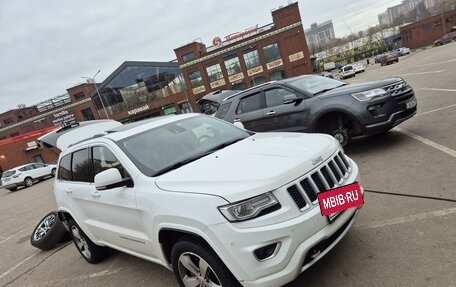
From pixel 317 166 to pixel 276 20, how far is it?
5027cm

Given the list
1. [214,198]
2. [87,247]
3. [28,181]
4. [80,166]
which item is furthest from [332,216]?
[28,181]

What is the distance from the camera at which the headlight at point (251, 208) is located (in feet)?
8.67

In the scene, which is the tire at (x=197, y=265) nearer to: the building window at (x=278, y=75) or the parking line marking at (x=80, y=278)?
the parking line marking at (x=80, y=278)

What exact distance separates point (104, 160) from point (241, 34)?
2031 inches

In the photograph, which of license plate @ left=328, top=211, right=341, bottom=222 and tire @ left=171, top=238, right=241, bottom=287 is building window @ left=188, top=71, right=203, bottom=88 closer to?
tire @ left=171, top=238, right=241, bottom=287

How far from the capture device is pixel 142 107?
56031 mm

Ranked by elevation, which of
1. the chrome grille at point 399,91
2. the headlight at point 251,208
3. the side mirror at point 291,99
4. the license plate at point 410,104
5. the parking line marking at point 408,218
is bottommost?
the parking line marking at point 408,218

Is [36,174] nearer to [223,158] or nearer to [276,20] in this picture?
[223,158]

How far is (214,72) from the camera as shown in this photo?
54344mm

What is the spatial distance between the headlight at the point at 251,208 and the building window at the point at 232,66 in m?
51.7

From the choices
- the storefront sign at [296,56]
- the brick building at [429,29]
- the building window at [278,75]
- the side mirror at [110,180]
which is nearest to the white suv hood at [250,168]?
the side mirror at [110,180]

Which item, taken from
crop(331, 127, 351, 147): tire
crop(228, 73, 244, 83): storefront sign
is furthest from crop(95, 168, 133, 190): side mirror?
crop(228, 73, 244, 83): storefront sign

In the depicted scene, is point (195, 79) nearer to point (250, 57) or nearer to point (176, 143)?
point (250, 57)

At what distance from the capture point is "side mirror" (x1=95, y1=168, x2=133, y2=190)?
10.9ft
